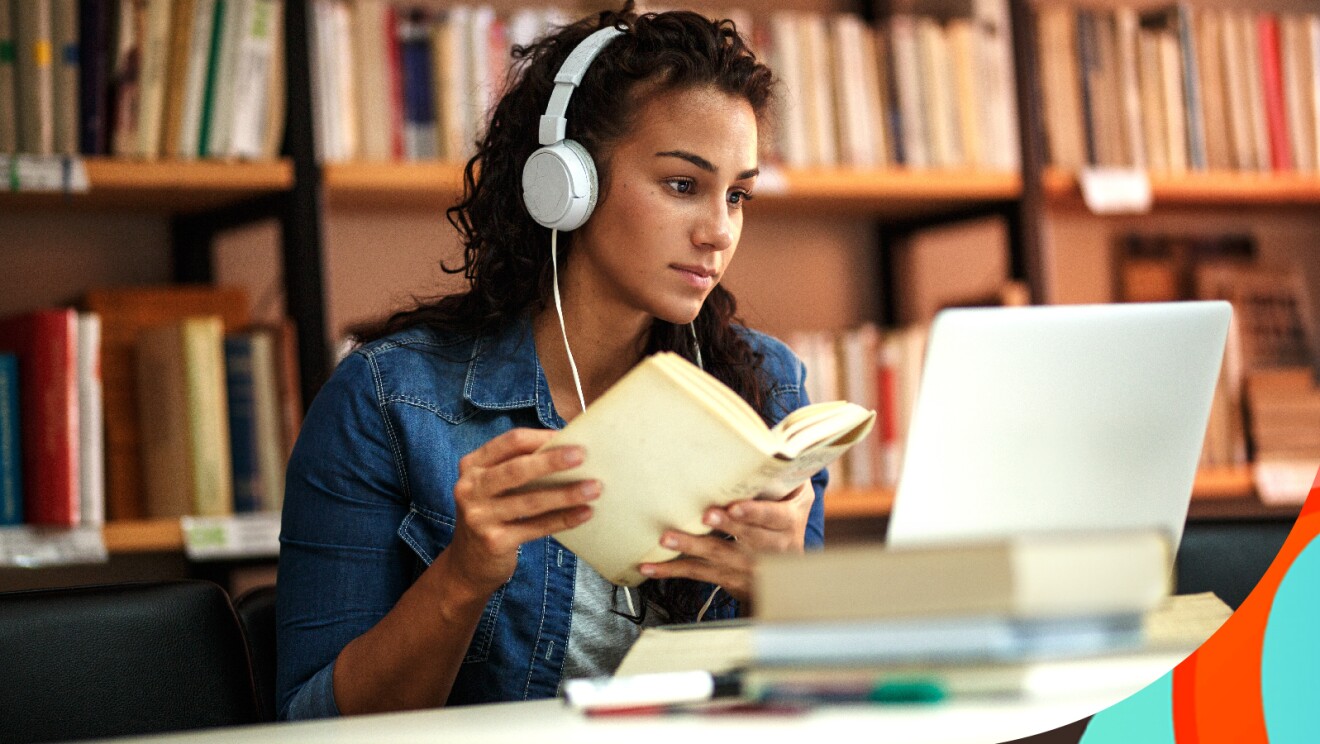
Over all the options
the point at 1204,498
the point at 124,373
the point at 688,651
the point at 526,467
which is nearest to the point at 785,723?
the point at 688,651

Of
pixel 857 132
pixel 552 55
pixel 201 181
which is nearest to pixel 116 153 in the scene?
pixel 201 181

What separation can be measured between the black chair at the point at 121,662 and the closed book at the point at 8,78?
92 centimetres

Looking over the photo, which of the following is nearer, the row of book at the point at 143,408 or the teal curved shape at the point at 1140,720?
the teal curved shape at the point at 1140,720

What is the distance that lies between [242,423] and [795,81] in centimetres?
107

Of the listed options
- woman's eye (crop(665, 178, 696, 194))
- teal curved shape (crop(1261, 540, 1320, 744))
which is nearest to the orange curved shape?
teal curved shape (crop(1261, 540, 1320, 744))

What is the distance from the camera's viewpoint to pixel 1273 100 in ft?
8.32

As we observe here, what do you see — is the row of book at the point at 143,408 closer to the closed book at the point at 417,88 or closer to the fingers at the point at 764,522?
the closed book at the point at 417,88

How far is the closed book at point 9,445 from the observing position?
1.78 meters

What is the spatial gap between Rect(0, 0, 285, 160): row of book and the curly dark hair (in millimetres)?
593

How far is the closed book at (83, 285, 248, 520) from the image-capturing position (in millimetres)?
1875

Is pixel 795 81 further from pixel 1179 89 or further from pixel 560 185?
pixel 560 185

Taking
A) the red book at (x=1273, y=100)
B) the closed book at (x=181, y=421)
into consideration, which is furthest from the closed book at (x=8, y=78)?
the red book at (x=1273, y=100)

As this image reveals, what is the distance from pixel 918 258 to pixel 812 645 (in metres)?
2.13

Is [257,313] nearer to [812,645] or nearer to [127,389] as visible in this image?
[127,389]
